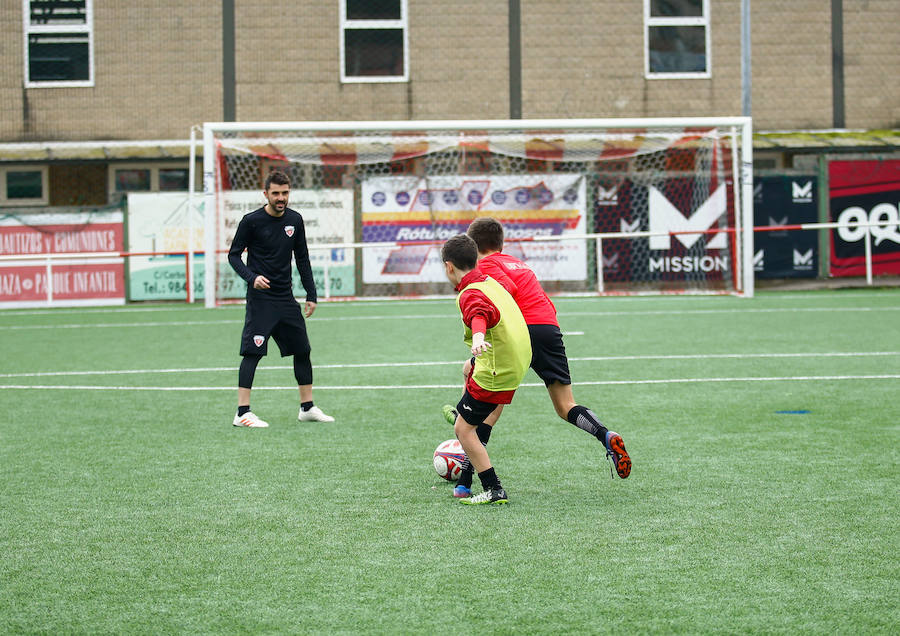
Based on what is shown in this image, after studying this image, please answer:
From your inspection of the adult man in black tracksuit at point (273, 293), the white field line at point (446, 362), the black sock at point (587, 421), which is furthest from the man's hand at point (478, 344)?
the white field line at point (446, 362)

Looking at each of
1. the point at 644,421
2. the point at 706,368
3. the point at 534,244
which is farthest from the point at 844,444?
the point at 534,244

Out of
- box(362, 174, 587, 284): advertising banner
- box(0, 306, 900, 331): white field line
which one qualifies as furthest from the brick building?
box(0, 306, 900, 331): white field line

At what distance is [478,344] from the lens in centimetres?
513

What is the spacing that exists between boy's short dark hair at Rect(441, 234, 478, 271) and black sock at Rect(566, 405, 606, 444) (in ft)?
3.33

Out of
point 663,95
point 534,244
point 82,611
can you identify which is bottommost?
point 82,611

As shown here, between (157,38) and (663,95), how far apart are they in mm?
10797

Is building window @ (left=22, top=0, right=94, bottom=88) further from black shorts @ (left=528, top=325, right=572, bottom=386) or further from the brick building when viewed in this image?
black shorts @ (left=528, top=325, right=572, bottom=386)

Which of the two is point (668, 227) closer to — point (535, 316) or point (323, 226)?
point (323, 226)

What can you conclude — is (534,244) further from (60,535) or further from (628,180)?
(60,535)

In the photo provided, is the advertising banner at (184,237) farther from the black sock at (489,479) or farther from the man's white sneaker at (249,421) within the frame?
the black sock at (489,479)

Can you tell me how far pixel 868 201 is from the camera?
23078 mm

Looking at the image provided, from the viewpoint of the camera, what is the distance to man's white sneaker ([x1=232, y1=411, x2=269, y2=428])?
801 cm

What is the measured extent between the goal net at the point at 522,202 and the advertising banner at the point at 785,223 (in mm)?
1099

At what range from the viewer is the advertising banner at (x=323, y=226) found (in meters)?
21.4
